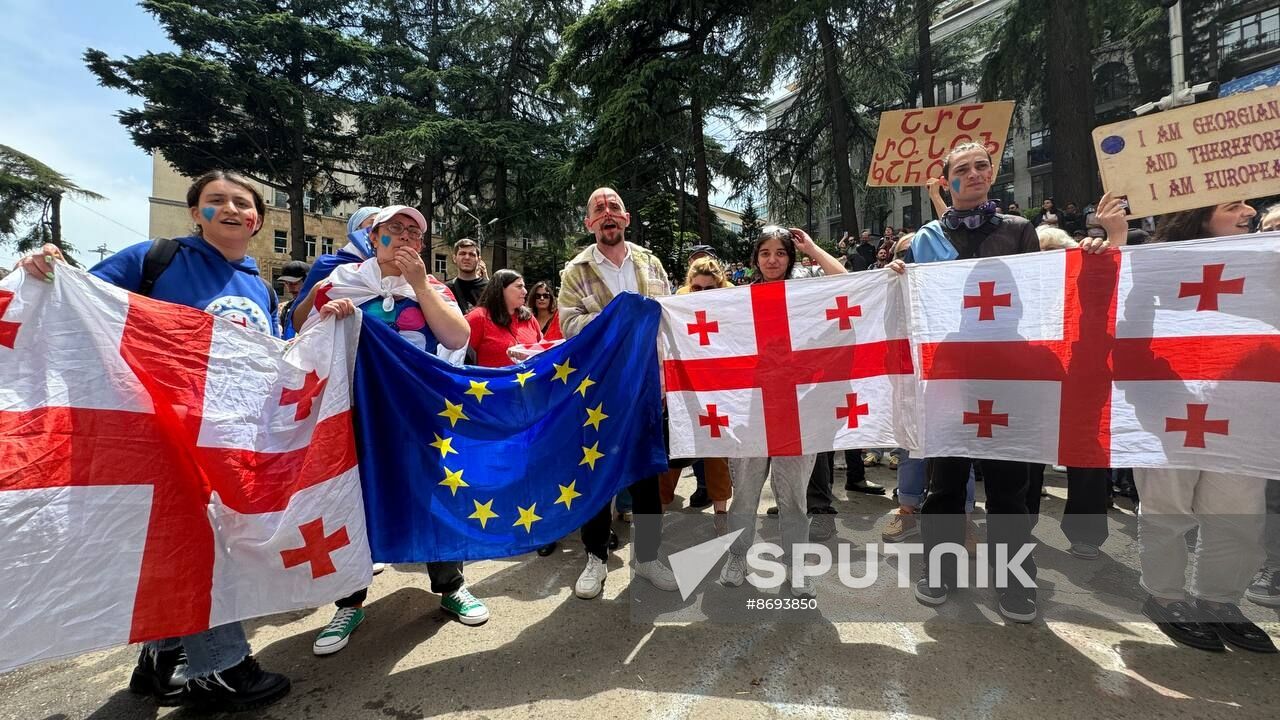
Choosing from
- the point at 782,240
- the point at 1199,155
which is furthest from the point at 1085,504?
the point at 782,240

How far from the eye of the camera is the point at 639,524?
3.04 meters

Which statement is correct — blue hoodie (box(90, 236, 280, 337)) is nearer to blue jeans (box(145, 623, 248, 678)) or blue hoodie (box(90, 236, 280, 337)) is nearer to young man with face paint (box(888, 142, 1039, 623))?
blue jeans (box(145, 623, 248, 678))

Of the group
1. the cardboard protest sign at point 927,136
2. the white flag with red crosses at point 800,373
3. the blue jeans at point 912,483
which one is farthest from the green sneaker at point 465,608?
the cardboard protest sign at point 927,136

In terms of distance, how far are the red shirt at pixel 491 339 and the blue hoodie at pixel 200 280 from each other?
1318mm

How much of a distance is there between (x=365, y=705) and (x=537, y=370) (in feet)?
4.96

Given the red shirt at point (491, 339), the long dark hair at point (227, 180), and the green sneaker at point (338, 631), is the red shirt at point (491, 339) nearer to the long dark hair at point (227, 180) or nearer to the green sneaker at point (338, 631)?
the long dark hair at point (227, 180)

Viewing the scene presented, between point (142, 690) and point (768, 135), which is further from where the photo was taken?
point (768, 135)

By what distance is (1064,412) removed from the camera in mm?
2473

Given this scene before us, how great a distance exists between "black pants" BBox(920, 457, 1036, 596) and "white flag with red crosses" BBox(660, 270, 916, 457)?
285 millimetres

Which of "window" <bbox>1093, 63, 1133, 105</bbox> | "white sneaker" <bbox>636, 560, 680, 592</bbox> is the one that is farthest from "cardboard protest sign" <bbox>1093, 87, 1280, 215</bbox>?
"window" <bbox>1093, 63, 1133, 105</bbox>

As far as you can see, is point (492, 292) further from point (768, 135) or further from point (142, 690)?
point (768, 135)

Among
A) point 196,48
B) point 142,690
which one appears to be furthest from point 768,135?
point 196,48

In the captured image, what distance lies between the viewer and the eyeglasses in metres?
2.60

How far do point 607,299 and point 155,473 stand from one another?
79.9 inches
